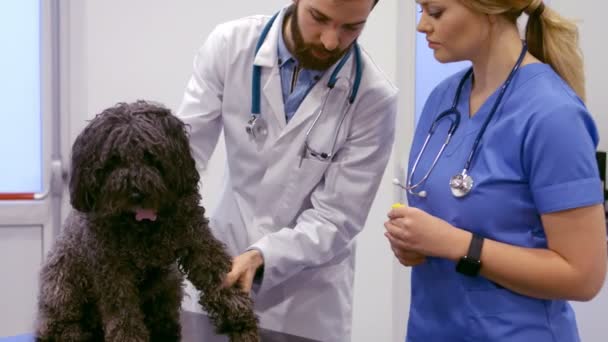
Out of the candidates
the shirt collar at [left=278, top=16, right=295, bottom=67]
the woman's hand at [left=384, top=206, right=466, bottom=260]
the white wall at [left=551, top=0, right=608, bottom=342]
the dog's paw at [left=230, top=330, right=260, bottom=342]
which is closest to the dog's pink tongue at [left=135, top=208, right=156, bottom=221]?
the dog's paw at [left=230, top=330, right=260, bottom=342]

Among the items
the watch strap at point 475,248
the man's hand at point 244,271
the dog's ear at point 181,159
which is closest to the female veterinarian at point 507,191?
the watch strap at point 475,248

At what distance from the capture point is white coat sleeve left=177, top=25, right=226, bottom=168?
5.64ft

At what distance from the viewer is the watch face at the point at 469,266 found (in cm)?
122

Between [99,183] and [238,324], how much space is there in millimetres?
366

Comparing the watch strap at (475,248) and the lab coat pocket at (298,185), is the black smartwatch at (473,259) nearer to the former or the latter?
the watch strap at (475,248)

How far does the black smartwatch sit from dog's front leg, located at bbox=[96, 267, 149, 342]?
1.98 ft

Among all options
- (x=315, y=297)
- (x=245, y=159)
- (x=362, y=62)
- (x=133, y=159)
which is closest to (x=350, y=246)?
(x=315, y=297)

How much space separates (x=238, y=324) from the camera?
123cm

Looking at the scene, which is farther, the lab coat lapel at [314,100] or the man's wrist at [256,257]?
the lab coat lapel at [314,100]

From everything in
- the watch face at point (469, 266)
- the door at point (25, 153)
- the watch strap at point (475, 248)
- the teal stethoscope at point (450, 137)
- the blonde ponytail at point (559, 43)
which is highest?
the blonde ponytail at point (559, 43)

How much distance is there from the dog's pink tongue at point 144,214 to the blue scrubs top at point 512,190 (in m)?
0.56

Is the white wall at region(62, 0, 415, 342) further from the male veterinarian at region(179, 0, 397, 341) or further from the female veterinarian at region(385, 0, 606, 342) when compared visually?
the female veterinarian at region(385, 0, 606, 342)

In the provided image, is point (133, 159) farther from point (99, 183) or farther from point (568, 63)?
point (568, 63)

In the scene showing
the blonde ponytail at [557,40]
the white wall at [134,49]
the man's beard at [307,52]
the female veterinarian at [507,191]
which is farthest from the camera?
the white wall at [134,49]
